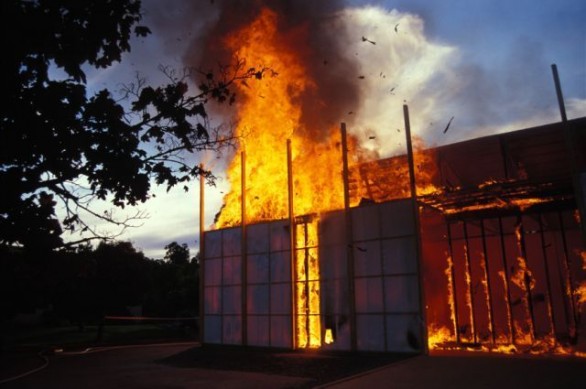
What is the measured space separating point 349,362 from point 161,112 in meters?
10.8

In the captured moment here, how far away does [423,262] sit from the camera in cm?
1711

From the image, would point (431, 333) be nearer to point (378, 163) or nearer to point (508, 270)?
point (508, 270)

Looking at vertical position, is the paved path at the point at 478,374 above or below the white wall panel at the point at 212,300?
below

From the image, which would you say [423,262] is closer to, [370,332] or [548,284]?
[370,332]

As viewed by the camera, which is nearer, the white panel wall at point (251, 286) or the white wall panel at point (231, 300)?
the white panel wall at point (251, 286)

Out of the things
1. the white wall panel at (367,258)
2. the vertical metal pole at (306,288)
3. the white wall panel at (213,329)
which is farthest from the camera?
the white wall panel at (213,329)

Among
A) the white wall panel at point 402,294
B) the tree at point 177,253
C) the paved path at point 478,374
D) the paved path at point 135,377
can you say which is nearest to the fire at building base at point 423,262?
the white wall panel at point 402,294

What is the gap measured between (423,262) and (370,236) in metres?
2.31

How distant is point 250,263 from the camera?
2014cm

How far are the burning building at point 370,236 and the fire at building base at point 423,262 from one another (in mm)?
55

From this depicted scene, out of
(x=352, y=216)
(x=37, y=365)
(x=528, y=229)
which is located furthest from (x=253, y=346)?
(x=528, y=229)

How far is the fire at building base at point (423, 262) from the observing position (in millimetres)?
15586

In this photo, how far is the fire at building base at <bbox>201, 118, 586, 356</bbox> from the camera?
15586mm

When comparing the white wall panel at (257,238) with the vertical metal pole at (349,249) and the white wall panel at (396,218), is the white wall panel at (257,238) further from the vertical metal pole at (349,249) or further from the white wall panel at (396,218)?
the white wall panel at (396,218)
